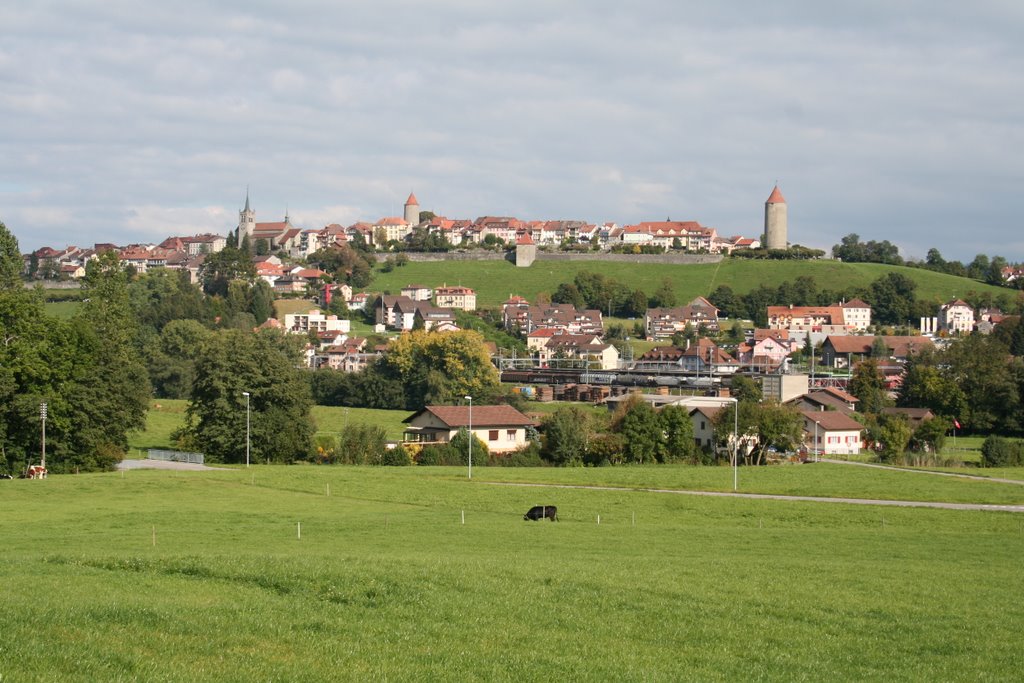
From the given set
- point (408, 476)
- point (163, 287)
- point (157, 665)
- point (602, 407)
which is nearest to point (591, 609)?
point (157, 665)

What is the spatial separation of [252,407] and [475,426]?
14.0 meters

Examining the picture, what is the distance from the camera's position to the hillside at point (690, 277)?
595 feet

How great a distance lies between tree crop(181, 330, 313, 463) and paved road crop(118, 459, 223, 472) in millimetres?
3783

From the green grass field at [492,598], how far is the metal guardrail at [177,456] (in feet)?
75.3

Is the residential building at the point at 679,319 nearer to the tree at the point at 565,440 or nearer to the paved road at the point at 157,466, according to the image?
the tree at the point at 565,440

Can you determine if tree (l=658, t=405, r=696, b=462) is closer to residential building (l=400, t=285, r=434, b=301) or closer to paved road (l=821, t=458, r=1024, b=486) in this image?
paved road (l=821, t=458, r=1024, b=486)

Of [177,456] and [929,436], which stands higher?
[929,436]

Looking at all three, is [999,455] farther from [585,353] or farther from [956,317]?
[956,317]

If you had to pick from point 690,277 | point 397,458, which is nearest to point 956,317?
point 690,277

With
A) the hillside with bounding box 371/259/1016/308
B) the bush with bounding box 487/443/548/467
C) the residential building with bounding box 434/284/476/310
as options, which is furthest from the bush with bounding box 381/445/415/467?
the hillside with bounding box 371/259/1016/308

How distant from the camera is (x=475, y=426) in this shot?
2670 inches

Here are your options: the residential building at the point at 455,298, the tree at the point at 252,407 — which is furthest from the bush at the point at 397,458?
the residential building at the point at 455,298

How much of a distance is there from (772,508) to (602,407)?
64.5m

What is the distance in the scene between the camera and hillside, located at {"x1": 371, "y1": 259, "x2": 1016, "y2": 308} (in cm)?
18125
